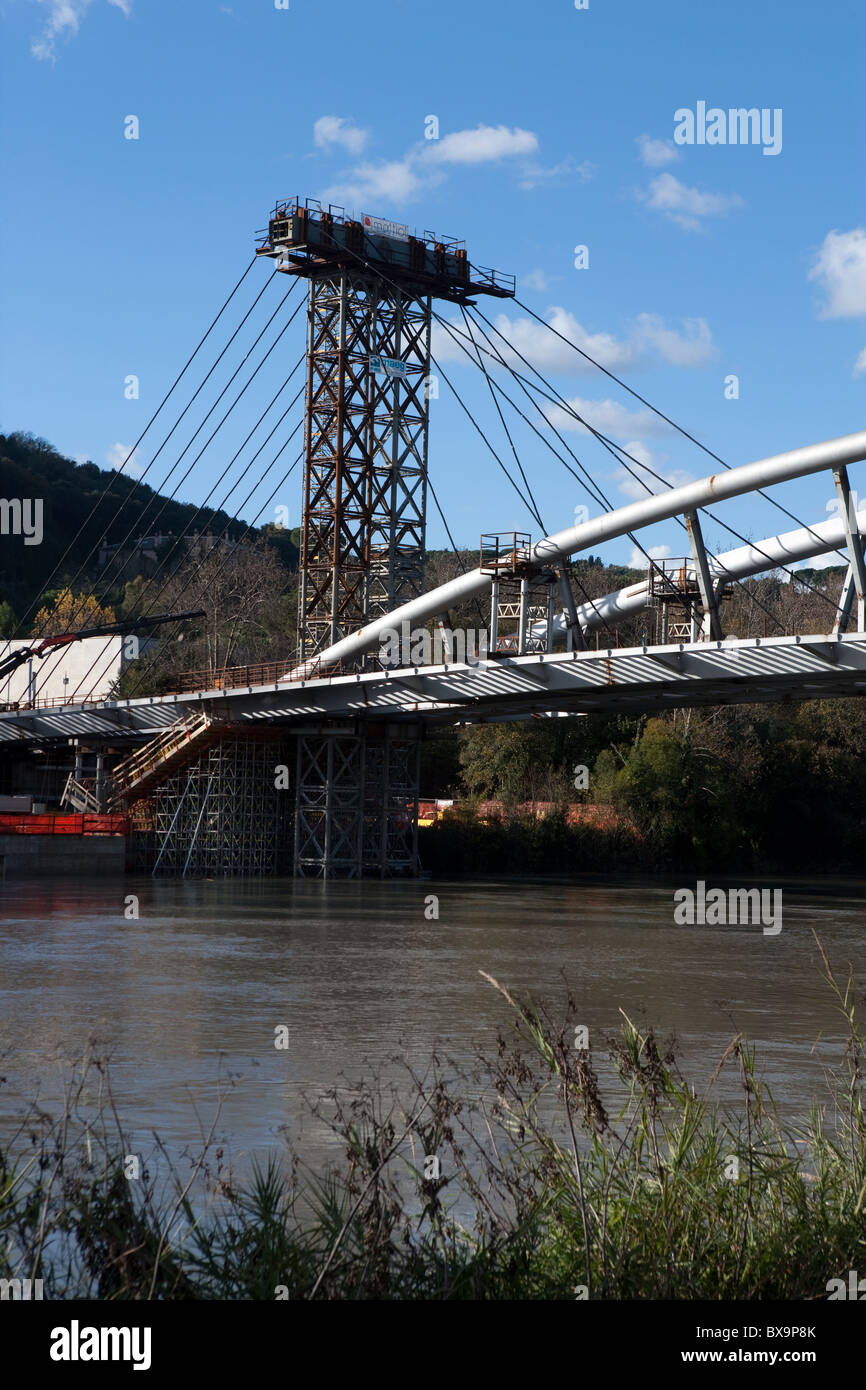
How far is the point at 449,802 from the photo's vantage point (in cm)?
7031

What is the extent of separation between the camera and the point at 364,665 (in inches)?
2203

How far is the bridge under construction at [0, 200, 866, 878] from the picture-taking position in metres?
44.5

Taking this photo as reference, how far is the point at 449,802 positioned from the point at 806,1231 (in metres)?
64.1

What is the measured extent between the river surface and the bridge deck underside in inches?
253

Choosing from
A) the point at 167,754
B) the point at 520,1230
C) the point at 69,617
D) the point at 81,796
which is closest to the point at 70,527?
the point at 69,617

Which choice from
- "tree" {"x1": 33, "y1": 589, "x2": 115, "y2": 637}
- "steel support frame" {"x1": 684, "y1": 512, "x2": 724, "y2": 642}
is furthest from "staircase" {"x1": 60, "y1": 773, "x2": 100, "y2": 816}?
"steel support frame" {"x1": 684, "y1": 512, "x2": 724, "y2": 642}

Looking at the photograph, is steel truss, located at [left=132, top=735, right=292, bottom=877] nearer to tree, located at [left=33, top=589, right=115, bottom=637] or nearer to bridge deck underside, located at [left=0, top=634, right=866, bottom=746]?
bridge deck underside, located at [left=0, top=634, right=866, bottom=746]

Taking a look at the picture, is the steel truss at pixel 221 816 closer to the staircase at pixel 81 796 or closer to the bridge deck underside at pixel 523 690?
the bridge deck underside at pixel 523 690

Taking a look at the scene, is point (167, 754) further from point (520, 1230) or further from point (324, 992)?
point (520, 1230)

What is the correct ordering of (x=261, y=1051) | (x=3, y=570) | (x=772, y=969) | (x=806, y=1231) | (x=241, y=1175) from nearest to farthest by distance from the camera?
(x=806, y=1231) < (x=241, y=1175) < (x=261, y=1051) < (x=772, y=969) < (x=3, y=570)

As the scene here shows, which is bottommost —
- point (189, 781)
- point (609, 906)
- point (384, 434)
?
point (609, 906)

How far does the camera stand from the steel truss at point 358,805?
55.1 m
